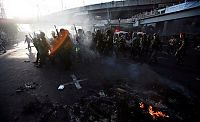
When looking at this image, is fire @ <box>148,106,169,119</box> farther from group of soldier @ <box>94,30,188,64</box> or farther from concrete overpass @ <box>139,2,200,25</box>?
concrete overpass @ <box>139,2,200,25</box>

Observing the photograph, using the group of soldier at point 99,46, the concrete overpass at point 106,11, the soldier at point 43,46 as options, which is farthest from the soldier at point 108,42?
the concrete overpass at point 106,11

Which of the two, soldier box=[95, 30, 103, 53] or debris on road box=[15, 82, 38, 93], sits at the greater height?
soldier box=[95, 30, 103, 53]

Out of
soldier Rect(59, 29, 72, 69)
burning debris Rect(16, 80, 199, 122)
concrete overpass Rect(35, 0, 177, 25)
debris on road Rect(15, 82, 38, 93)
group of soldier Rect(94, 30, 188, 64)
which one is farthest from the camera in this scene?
concrete overpass Rect(35, 0, 177, 25)

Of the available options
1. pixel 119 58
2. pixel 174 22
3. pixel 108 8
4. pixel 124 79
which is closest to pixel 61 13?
pixel 108 8

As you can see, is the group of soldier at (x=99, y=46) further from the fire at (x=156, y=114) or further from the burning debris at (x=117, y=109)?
the fire at (x=156, y=114)

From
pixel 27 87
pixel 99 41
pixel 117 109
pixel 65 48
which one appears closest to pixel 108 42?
pixel 99 41

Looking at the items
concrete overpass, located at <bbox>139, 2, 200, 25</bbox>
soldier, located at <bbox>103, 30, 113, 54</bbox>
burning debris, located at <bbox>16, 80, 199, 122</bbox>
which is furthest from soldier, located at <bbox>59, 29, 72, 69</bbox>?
concrete overpass, located at <bbox>139, 2, 200, 25</bbox>

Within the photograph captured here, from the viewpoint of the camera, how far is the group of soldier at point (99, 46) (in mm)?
10909

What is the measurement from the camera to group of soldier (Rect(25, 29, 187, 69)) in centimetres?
1091

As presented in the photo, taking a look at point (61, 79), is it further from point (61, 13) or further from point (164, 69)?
point (61, 13)

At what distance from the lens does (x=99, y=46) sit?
13336 mm

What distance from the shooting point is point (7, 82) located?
998 cm

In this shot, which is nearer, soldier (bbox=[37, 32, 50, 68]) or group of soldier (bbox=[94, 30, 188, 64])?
soldier (bbox=[37, 32, 50, 68])

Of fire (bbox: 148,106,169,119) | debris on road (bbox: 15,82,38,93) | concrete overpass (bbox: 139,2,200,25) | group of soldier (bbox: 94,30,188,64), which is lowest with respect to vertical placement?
fire (bbox: 148,106,169,119)
